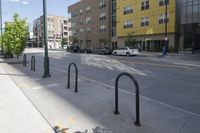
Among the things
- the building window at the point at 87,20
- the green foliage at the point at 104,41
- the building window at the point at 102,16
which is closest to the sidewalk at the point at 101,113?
the green foliage at the point at 104,41

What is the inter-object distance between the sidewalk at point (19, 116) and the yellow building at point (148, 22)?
113 ft

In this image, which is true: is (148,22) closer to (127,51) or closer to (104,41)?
(127,51)

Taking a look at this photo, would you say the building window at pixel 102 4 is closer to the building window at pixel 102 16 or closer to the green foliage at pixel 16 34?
the building window at pixel 102 16

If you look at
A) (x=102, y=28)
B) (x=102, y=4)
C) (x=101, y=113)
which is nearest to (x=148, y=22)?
(x=102, y=28)

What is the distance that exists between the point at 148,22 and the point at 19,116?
3880 centimetres

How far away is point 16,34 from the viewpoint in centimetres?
1944

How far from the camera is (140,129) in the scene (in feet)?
14.9

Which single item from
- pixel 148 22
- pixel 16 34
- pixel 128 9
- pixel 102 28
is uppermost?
pixel 128 9

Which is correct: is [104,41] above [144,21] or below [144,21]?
below

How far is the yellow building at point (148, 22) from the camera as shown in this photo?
3709 cm

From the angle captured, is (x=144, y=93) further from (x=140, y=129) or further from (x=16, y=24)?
(x=16, y=24)

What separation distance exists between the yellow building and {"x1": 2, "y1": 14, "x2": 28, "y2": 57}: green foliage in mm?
26383

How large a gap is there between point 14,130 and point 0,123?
647mm

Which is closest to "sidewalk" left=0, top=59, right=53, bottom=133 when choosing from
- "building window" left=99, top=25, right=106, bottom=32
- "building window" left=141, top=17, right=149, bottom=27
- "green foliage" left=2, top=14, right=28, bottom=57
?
"green foliage" left=2, top=14, right=28, bottom=57
